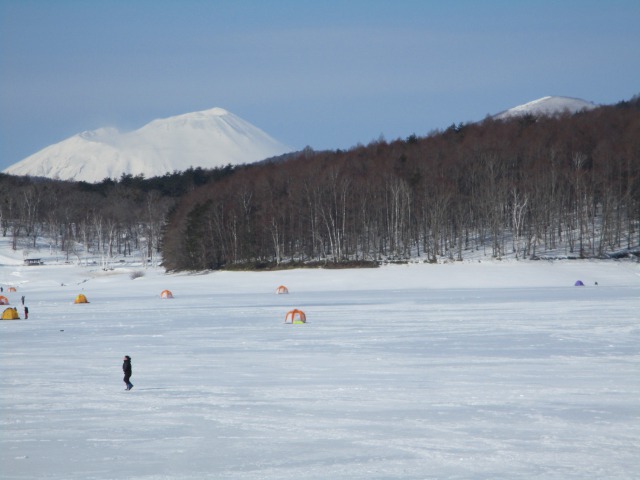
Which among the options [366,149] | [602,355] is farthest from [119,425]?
[366,149]

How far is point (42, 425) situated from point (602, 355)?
13.5 metres

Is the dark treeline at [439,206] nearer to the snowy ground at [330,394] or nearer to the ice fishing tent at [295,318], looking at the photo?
the snowy ground at [330,394]

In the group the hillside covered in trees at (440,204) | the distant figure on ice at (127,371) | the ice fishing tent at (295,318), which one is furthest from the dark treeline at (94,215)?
the distant figure on ice at (127,371)

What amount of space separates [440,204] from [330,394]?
62.7m

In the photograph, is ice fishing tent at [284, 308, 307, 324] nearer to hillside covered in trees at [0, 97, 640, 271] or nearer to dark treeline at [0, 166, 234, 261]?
hillside covered in trees at [0, 97, 640, 271]

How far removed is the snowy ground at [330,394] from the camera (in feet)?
36.4

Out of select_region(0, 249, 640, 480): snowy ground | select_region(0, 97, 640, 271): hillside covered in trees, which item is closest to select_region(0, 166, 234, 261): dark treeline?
select_region(0, 97, 640, 271): hillside covered in trees

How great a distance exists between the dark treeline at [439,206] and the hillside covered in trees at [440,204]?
0.18 metres

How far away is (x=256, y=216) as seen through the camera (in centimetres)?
8400

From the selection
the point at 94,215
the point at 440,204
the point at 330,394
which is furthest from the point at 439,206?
the point at 94,215

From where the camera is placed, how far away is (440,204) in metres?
77.3

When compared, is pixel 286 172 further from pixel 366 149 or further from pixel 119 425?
pixel 119 425

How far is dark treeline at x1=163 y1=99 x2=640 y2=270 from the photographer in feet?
242

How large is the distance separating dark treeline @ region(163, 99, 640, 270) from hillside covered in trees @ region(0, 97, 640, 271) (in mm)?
179
